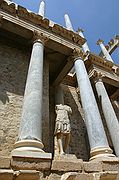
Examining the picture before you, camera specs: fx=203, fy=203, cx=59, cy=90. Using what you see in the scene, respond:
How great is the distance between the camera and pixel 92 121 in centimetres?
770

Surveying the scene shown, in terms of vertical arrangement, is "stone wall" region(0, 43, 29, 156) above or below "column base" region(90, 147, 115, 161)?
above

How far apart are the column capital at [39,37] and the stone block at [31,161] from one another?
5797mm

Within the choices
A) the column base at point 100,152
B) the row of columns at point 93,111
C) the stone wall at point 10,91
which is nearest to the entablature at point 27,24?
the stone wall at point 10,91

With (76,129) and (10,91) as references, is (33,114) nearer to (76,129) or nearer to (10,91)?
(10,91)

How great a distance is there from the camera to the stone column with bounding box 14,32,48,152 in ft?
18.2

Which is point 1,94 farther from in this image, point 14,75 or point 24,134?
point 24,134

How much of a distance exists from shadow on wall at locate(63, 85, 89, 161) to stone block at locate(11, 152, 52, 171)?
5.07m

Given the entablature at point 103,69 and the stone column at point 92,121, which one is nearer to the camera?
the stone column at point 92,121

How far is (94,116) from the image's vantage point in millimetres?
7871

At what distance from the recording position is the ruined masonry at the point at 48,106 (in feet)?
16.9

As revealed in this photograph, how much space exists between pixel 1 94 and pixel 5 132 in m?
1.83

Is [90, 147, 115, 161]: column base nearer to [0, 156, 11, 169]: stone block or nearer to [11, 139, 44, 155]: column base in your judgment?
[11, 139, 44, 155]: column base

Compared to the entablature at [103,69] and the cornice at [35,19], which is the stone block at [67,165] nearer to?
the cornice at [35,19]

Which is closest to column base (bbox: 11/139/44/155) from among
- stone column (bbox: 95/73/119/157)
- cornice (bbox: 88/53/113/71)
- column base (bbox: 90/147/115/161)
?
column base (bbox: 90/147/115/161)
